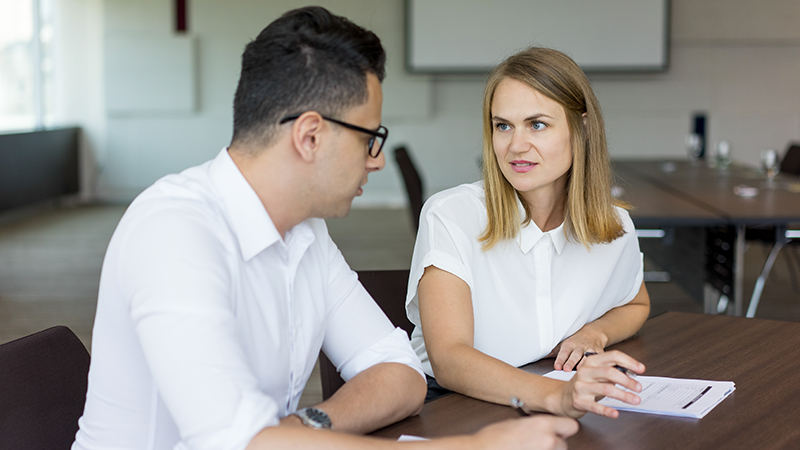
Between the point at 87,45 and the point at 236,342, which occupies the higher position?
the point at 87,45

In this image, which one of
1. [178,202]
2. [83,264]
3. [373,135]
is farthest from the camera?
[83,264]

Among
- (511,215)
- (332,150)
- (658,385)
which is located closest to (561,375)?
(658,385)

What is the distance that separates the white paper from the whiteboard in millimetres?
7471

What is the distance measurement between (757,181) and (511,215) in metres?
3.27

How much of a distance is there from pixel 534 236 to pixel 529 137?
0.74 feet

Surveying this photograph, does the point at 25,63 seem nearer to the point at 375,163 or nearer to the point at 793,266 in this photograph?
the point at 793,266

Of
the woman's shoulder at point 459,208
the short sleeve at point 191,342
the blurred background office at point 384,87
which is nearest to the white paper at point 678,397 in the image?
the woman's shoulder at point 459,208

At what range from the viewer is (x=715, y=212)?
3318mm

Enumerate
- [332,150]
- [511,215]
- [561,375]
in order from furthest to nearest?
[511,215] < [561,375] < [332,150]

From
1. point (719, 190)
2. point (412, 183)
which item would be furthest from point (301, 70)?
point (719, 190)

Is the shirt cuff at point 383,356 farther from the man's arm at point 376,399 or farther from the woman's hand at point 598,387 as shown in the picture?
the woman's hand at point 598,387

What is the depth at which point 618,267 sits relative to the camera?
5.85 ft

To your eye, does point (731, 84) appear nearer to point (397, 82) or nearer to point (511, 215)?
point (397, 82)

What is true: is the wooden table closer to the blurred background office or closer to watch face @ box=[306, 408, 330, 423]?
watch face @ box=[306, 408, 330, 423]
